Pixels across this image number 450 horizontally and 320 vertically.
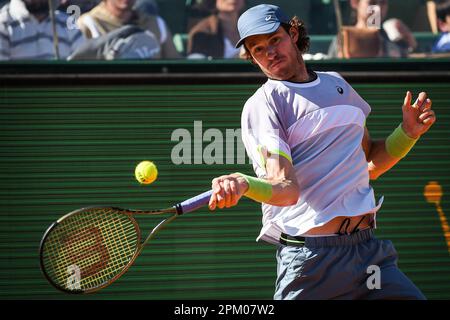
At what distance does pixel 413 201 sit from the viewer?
5.77 m

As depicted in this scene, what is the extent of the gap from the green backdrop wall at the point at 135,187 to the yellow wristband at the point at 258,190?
226 cm

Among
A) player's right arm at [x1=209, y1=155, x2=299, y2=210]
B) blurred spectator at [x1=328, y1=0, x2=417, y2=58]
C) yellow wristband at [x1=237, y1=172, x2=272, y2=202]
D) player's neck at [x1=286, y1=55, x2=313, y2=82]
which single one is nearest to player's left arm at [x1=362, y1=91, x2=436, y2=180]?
player's neck at [x1=286, y1=55, x2=313, y2=82]

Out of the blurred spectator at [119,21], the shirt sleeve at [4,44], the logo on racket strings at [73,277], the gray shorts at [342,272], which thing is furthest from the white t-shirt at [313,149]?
the shirt sleeve at [4,44]

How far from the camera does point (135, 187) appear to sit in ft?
18.5

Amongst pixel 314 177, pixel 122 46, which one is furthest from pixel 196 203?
pixel 122 46

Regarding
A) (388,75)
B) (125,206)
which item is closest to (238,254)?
(125,206)

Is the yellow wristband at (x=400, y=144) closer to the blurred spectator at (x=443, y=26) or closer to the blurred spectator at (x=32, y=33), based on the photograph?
the blurred spectator at (x=443, y=26)

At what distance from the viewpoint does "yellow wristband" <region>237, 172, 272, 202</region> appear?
334cm

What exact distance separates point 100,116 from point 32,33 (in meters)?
0.71

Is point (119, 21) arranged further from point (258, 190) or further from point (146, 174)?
point (258, 190)

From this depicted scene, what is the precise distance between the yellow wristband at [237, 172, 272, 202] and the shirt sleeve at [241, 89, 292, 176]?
0.19 m

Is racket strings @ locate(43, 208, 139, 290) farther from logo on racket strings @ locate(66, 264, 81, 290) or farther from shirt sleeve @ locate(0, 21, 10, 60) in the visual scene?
shirt sleeve @ locate(0, 21, 10, 60)

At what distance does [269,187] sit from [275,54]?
0.72 m
